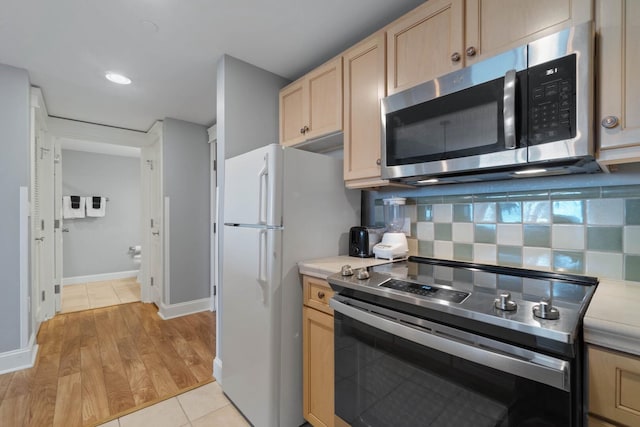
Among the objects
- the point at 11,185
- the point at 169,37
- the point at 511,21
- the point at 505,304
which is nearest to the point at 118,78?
the point at 169,37

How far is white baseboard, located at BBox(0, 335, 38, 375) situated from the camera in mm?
2178

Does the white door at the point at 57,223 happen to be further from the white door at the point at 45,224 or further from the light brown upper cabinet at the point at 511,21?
the light brown upper cabinet at the point at 511,21

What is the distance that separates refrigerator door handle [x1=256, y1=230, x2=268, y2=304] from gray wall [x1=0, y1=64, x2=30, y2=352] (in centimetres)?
212

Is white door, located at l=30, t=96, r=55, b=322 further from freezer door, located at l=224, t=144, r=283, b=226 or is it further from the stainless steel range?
the stainless steel range

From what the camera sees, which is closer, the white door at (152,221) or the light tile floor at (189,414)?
the light tile floor at (189,414)

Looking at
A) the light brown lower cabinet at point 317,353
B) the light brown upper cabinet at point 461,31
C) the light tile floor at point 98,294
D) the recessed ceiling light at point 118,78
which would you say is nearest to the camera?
the light brown upper cabinet at point 461,31

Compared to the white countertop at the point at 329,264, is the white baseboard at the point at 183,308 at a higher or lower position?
lower

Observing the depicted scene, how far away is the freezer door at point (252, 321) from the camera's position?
4.96 feet

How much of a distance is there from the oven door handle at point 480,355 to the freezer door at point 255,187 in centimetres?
69

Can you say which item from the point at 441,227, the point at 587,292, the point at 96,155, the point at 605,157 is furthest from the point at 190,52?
the point at 96,155

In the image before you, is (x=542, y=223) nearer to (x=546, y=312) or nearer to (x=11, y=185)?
(x=546, y=312)

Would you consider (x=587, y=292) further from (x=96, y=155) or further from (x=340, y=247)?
(x=96, y=155)

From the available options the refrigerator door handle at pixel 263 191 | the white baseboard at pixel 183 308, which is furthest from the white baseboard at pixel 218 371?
the white baseboard at pixel 183 308

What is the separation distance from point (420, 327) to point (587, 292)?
1.91ft
